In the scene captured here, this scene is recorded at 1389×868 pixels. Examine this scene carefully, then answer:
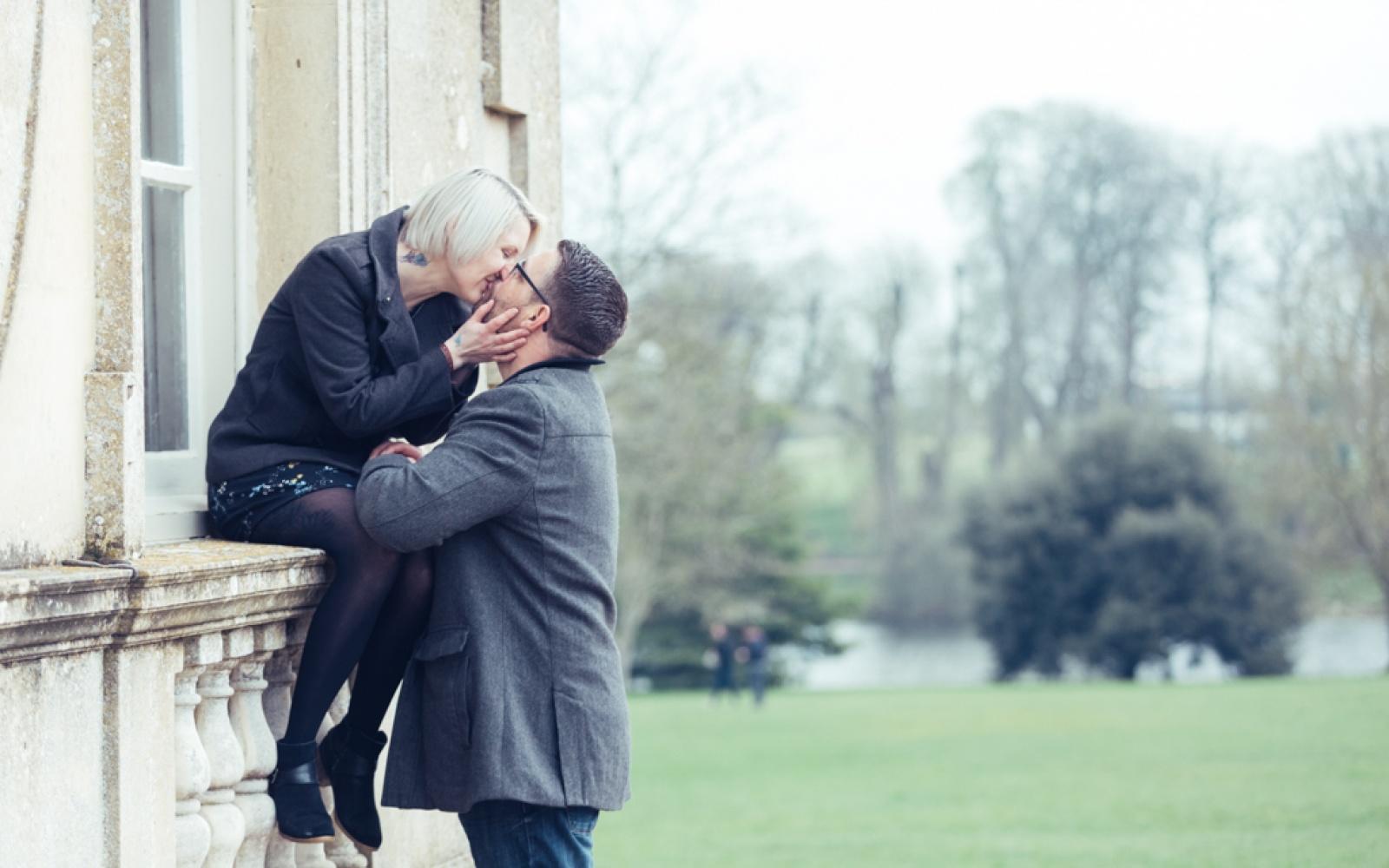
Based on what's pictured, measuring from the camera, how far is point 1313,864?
852cm

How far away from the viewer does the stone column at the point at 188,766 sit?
→ 298 centimetres

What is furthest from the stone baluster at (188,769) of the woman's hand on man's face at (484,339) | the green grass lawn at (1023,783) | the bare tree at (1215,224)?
the bare tree at (1215,224)

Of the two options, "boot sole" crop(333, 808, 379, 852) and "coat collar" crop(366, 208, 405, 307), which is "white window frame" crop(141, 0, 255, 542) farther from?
"boot sole" crop(333, 808, 379, 852)

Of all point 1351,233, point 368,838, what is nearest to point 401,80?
point 368,838

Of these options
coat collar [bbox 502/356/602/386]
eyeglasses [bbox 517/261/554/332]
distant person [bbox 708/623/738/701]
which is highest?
eyeglasses [bbox 517/261/554/332]

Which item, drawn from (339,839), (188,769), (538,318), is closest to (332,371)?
(538,318)

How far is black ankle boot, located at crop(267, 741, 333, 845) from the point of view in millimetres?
3162

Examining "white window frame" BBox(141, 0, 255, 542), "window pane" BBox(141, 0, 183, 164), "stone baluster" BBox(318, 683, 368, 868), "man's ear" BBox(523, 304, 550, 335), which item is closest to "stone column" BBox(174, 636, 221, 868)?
"stone baluster" BBox(318, 683, 368, 868)

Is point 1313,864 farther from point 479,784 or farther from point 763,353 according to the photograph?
point 763,353

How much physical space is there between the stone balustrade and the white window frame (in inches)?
19.2

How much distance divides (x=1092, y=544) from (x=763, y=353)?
35.8ft

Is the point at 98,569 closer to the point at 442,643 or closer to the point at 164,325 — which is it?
the point at 442,643

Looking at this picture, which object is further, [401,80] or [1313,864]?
[1313,864]

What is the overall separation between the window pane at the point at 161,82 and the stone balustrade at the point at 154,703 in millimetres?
910
